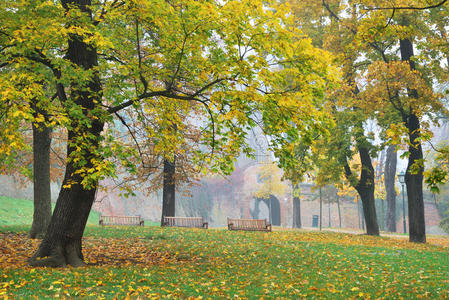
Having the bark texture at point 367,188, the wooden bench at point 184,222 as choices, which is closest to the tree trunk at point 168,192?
the wooden bench at point 184,222

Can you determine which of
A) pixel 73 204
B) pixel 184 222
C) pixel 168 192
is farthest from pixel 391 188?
pixel 73 204

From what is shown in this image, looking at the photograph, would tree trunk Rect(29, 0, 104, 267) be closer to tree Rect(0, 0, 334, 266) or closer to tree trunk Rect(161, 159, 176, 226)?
tree Rect(0, 0, 334, 266)

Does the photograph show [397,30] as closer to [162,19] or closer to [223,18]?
[223,18]

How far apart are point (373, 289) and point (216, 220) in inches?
1542

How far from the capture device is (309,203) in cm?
4831

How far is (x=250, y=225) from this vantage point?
19.6 meters

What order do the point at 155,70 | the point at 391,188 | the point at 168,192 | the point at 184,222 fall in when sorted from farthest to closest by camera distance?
the point at 391,188 → the point at 168,192 → the point at 184,222 → the point at 155,70

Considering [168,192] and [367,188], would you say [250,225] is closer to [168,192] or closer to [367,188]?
[168,192]

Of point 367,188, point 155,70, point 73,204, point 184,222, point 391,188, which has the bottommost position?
point 184,222

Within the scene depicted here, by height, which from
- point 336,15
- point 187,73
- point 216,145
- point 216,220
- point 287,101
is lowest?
point 216,220

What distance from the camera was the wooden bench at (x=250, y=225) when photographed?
19281 mm

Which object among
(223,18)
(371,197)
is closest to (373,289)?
(223,18)

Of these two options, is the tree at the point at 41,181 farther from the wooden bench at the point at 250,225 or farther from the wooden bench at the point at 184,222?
the wooden bench at the point at 250,225

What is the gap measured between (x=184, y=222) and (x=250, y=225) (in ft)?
11.3
